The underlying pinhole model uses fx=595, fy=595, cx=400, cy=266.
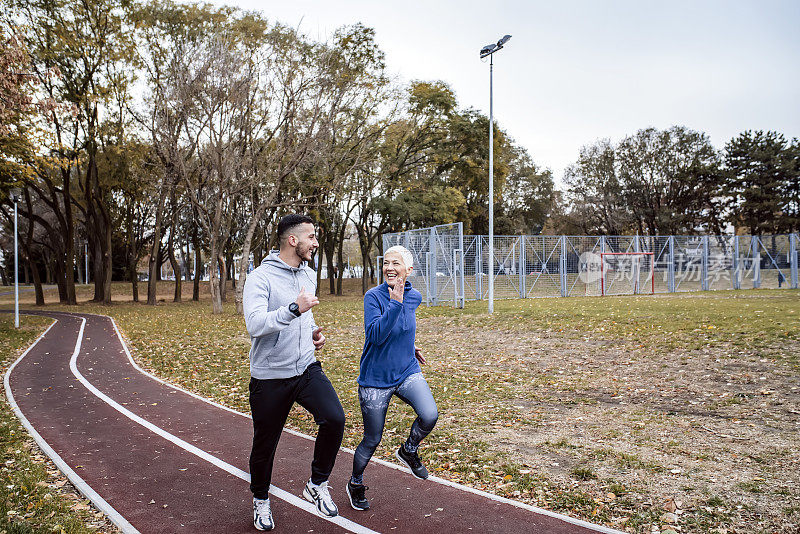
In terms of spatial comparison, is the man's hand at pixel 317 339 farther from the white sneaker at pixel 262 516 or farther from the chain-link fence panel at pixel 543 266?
the chain-link fence panel at pixel 543 266

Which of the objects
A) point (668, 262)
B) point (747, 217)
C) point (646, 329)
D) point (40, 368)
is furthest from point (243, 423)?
point (747, 217)

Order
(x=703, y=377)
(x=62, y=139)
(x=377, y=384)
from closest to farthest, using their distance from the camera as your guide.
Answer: (x=377, y=384)
(x=703, y=377)
(x=62, y=139)

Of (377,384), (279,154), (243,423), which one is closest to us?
(377,384)

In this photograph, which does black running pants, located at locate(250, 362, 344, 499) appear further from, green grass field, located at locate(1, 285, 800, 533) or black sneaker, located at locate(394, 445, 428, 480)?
green grass field, located at locate(1, 285, 800, 533)

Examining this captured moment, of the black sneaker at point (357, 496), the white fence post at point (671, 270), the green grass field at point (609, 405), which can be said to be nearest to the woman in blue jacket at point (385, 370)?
the black sneaker at point (357, 496)

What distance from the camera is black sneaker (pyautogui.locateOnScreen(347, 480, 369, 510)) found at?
4570 millimetres

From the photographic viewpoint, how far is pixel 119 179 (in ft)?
107

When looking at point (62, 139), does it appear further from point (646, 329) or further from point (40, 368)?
point (646, 329)

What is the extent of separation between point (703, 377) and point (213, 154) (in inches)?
801

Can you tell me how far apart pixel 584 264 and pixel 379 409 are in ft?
83.4

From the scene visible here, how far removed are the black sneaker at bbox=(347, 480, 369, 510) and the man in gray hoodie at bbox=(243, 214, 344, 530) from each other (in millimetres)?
280

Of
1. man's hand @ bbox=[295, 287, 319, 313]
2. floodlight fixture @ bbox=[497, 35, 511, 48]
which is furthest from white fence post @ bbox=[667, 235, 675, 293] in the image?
man's hand @ bbox=[295, 287, 319, 313]

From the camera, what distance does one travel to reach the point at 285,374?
4113 mm

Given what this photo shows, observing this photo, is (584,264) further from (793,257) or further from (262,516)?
(262,516)
